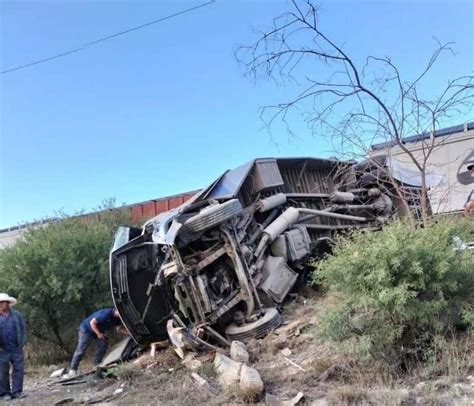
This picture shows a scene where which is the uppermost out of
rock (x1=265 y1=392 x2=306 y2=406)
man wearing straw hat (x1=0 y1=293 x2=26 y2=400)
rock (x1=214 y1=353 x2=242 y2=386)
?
man wearing straw hat (x1=0 y1=293 x2=26 y2=400)

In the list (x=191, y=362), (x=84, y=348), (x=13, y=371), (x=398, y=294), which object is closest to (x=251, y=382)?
(x=398, y=294)

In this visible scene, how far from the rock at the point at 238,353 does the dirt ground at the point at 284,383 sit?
131 mm

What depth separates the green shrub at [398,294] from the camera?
510 cm

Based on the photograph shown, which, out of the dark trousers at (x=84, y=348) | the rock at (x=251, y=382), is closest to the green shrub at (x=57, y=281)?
the dark trousers at (x=84, y=348)

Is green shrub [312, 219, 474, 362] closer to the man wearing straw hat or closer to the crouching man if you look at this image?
the crouching man

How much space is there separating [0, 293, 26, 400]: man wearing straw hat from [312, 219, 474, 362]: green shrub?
17.3 ft

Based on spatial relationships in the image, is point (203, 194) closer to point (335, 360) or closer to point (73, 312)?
point (335, 360)

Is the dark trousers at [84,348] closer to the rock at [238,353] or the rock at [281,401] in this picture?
the rock at [238,353]

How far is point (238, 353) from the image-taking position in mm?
7008

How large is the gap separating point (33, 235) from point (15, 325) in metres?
5.55

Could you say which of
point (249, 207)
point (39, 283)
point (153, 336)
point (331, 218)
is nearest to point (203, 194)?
point (249, 207)

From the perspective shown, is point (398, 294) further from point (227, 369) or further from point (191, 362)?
point (191, 362)

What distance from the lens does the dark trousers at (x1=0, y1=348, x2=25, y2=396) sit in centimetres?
795

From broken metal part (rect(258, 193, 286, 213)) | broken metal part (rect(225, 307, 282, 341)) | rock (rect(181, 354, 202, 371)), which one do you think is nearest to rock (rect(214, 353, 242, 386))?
rock (rect(181, 354, 202, 371))
